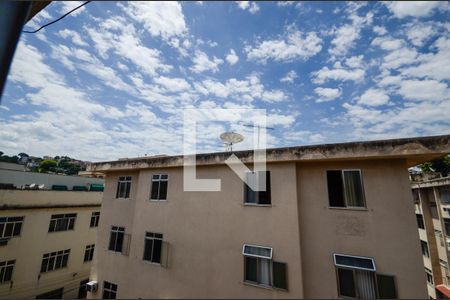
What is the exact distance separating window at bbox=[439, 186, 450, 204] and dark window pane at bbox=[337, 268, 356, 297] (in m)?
15.3

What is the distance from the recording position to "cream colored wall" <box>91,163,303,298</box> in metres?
7.36

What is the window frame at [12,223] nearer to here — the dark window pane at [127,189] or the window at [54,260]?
the window at [54,260]

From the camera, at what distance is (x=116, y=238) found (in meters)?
11.0

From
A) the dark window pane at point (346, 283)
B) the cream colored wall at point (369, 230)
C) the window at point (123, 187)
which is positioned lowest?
the dark window pane at point (346, 283)

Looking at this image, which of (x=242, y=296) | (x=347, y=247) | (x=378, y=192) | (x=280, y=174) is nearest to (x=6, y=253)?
(x=242, y=296)

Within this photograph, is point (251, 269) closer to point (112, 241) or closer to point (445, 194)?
point (112, 241)

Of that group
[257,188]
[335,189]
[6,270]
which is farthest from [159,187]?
[6,270]

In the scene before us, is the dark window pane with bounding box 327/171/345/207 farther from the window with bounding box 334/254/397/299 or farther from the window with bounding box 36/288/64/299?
the window with bounding box 36/288/64/299

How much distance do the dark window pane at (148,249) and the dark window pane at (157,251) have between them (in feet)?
0.61

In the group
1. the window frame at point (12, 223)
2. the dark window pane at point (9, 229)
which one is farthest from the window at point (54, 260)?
the dark window pane at point (9, 229)

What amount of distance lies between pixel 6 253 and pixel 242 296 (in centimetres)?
1394

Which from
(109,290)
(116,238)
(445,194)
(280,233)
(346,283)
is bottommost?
(109,290)

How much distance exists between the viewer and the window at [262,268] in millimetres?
7039

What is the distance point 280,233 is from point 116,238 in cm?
811
